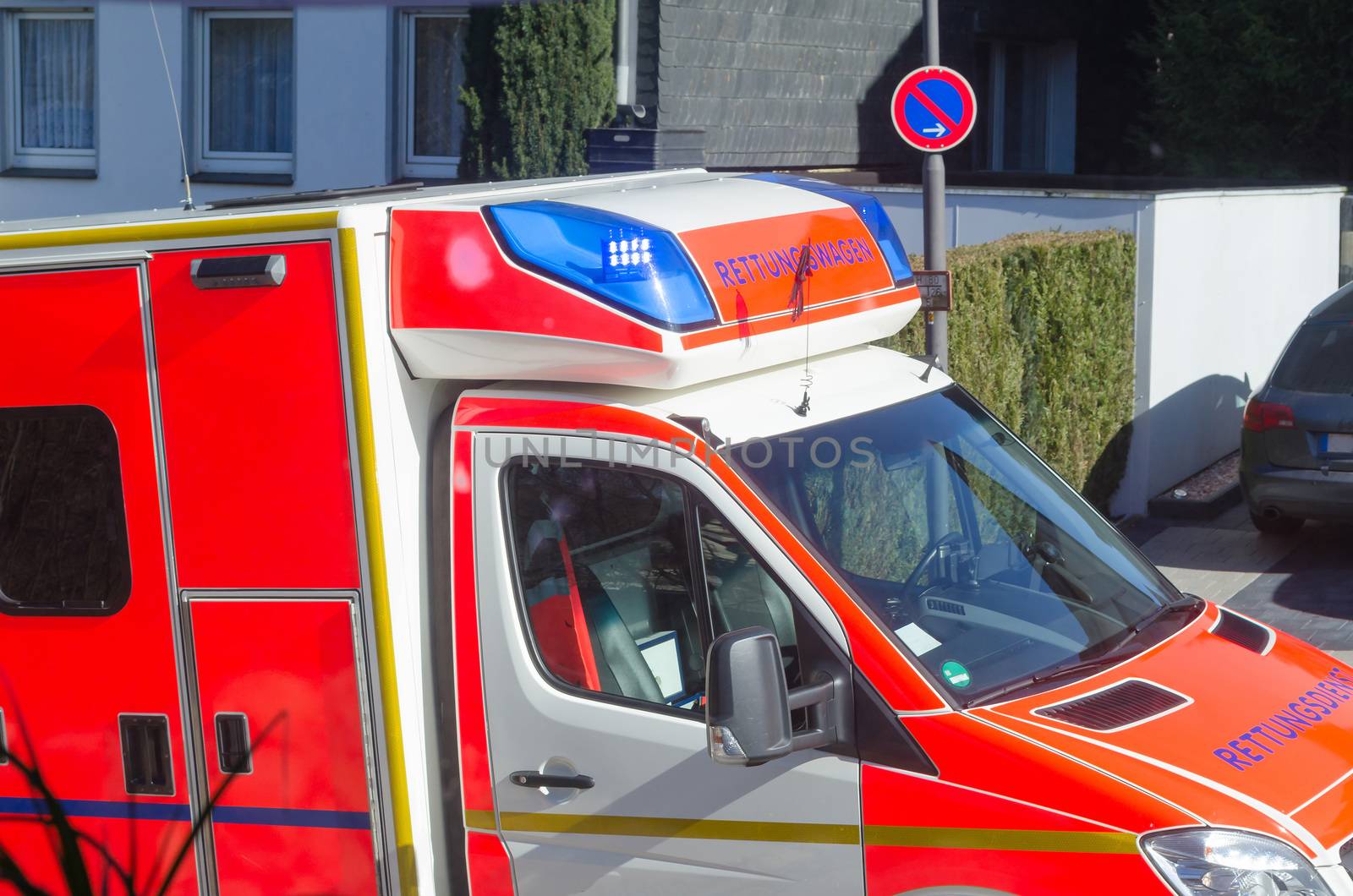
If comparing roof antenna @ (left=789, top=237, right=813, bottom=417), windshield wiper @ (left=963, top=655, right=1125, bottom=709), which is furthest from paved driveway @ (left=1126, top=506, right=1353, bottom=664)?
roof antenna @ (left=789, top=237, right=813, bottom=417)

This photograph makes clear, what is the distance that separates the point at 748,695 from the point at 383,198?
2.05 metres

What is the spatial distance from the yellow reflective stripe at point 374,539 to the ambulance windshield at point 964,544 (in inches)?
35.0

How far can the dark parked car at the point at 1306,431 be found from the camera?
9.64 meters

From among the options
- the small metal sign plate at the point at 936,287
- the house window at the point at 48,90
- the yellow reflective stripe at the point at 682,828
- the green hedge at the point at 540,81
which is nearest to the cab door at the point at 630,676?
the yellow reflective stripe at the point at 682,828

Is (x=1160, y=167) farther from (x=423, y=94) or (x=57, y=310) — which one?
(x=57, y=310)

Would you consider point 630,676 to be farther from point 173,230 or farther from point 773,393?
point 173,230

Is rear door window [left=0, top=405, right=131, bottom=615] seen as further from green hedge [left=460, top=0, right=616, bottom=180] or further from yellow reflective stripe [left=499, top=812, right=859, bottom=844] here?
green hedge [left=460, top=0, right=616, bottom=180]

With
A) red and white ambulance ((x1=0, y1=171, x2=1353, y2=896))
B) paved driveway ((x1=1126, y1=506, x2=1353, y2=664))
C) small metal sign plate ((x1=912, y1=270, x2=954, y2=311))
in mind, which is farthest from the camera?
paved driveway ((x1=1126, y1=506, x2=1353, y2=664))

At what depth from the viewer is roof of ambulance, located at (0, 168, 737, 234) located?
3953 mm

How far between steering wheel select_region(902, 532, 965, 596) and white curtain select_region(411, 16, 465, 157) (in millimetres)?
11845

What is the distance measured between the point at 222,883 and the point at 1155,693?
7.79 ft

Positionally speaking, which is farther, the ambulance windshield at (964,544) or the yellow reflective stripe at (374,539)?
the yellow reflective stripe at (374,539)

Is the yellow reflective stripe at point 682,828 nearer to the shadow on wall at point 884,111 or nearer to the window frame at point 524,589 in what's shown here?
the window frame at point 524,589

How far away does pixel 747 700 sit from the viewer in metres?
3.07
